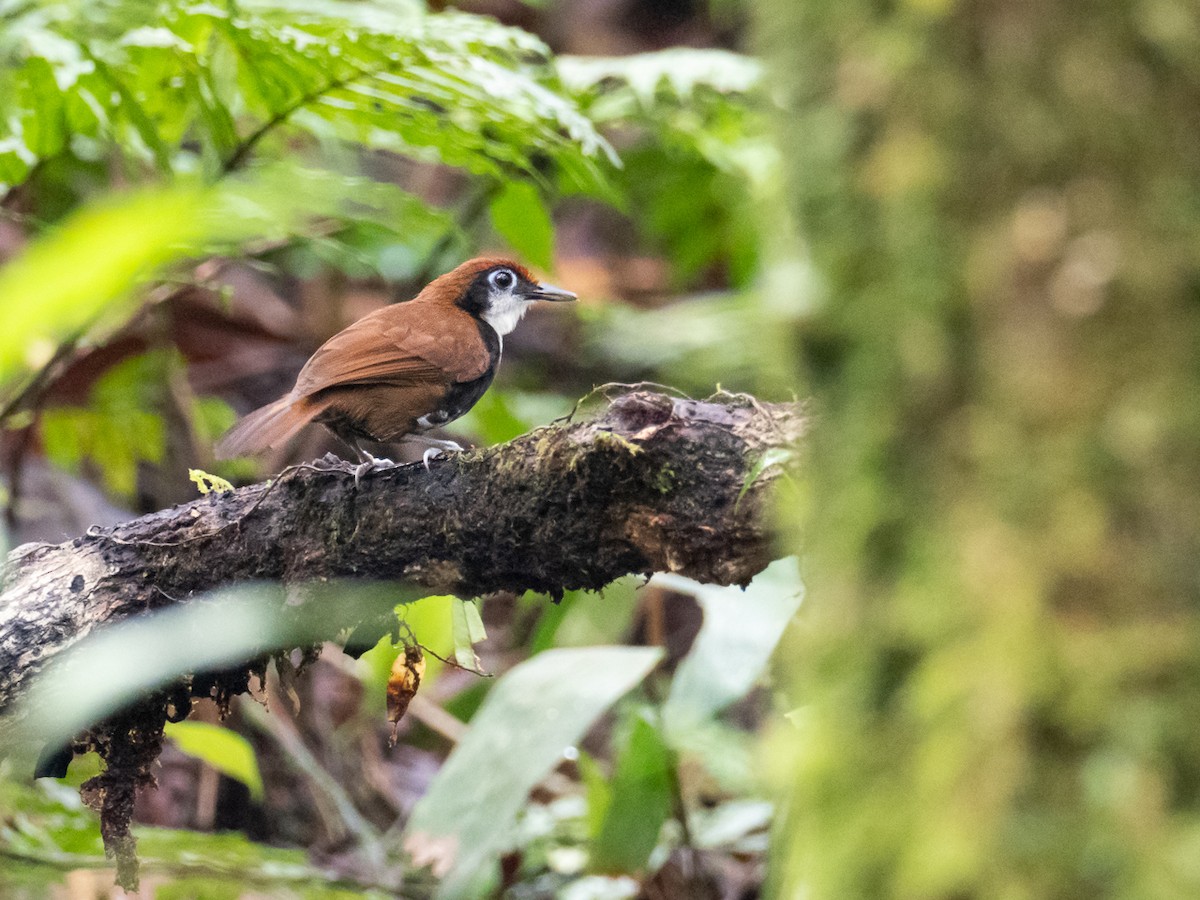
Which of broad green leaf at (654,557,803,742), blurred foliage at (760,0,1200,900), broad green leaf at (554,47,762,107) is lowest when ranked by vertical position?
broad green leaf at (654,557,803,742)

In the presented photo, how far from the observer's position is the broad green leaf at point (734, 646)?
2.79 m

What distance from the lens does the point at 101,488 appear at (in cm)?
621

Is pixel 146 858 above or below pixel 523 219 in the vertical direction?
below

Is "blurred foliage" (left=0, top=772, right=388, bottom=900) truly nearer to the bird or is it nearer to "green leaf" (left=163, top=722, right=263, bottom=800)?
"green leaf" (left=163, top=722, right=263, bottom=800)

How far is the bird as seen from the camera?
2.97 metres

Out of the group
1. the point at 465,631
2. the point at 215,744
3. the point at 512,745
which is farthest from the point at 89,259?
the point at 215,744

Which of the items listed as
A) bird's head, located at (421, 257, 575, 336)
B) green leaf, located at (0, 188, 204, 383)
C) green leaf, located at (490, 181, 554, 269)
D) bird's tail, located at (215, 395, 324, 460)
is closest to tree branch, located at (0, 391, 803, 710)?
bird's tail, located at (215, 395, 324, 460)

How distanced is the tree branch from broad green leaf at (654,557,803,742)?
2.69ft

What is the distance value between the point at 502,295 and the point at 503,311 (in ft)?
0.18

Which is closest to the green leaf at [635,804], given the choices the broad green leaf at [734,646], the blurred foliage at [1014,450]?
the broad green leaf at [734,646]

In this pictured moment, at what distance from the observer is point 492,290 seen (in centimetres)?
394

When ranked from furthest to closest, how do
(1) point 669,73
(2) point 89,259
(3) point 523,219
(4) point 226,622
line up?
(3) point 523,219 → (1) point 669,73 → (4) point 226,622 → (2) point 89,259

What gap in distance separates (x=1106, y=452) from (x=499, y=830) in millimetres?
2280

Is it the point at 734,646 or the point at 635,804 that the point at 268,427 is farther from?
the point at 635,804
